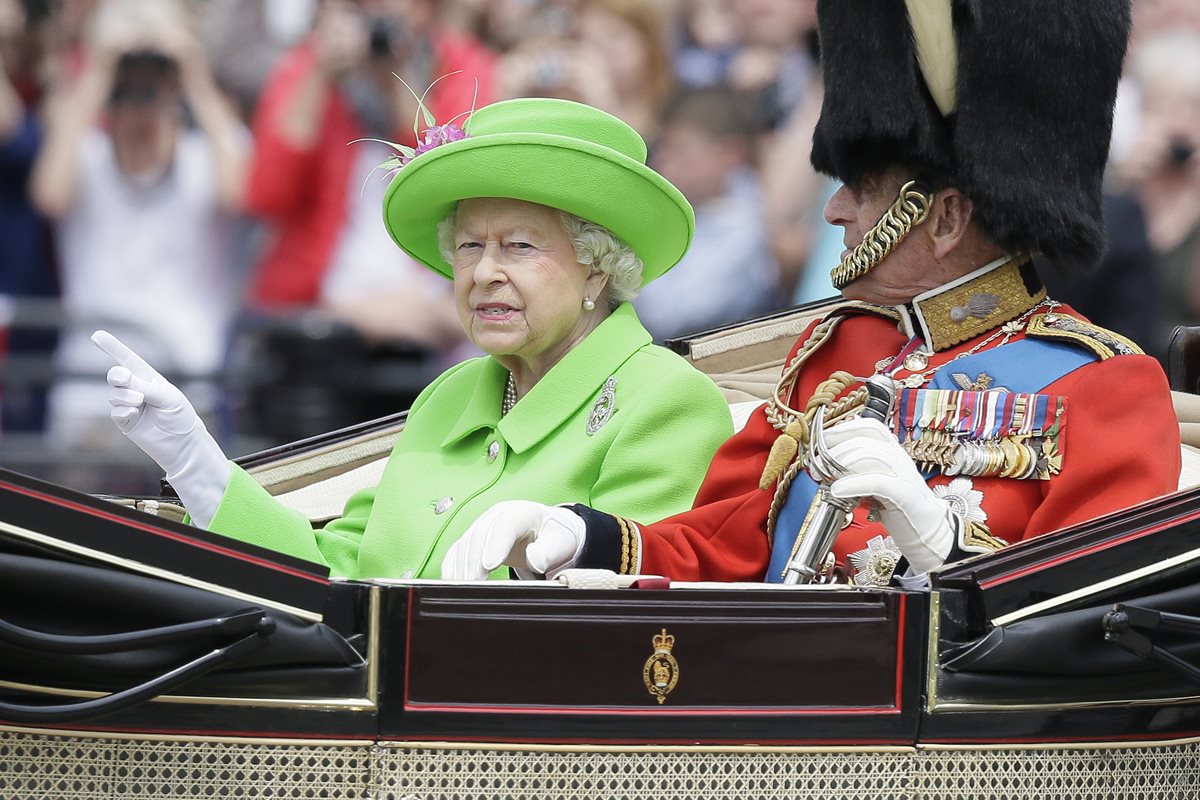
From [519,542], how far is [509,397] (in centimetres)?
67

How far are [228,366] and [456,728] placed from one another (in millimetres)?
4069

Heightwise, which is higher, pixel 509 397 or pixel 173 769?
pixel 509 397

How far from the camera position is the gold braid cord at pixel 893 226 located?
3.04m

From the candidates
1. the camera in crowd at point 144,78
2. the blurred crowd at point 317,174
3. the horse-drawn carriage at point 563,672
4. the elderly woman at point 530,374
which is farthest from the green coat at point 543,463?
the camera in crowd at point 144,78

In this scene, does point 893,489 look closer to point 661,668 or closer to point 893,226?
point 661,668

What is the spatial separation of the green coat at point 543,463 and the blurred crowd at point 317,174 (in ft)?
9.36

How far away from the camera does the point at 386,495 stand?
11.2 feet

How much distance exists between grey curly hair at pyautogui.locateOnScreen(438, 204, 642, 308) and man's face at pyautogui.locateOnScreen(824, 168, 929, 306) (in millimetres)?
393

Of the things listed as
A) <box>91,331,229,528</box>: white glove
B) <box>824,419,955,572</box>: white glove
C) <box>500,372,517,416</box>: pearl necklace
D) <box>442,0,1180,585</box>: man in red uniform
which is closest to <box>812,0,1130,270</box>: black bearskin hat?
<box>442,0,1180,585</box>: man in red uniform

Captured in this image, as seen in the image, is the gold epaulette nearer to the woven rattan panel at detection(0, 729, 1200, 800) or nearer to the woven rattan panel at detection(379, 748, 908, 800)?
the woven rattan panel at detection(0, 729, 1200, 800)

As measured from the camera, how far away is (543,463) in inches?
128

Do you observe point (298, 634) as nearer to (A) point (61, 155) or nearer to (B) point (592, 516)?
(B) point (592, 516)

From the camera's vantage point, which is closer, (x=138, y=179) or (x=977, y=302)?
(x=977, y=302)

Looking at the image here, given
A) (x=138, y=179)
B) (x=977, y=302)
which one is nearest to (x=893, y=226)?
(x=977, y=302)
